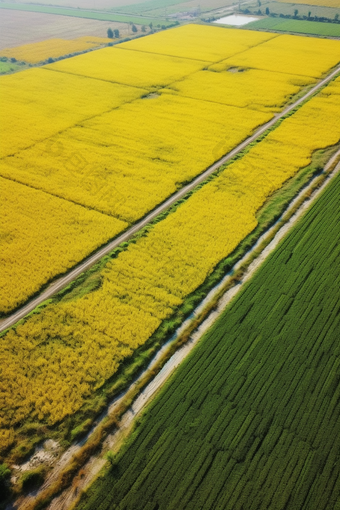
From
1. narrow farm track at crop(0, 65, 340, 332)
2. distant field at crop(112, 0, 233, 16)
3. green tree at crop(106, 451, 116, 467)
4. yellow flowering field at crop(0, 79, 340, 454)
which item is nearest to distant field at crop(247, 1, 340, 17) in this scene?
distant field at crop(112, 0, 233, 16)

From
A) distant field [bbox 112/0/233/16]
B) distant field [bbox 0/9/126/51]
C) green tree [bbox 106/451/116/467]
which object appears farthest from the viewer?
distant field [bbox 112/0/233/16]

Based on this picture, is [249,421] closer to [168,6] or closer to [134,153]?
[134,153]

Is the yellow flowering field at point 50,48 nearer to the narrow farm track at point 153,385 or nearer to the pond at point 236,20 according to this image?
the pond at point 236,20

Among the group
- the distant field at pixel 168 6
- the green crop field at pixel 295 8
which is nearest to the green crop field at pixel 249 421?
the green crop field at pixel 295 8

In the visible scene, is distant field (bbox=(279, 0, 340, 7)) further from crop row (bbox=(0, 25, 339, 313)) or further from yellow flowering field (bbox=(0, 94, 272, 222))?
yellow flowering field (bbox=(0, 94, 272, 222))

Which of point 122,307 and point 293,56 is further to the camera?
point 293,56

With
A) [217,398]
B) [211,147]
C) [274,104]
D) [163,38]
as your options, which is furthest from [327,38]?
[217,398]

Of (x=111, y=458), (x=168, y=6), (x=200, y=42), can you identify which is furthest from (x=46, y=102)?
(x=168, y=6)
